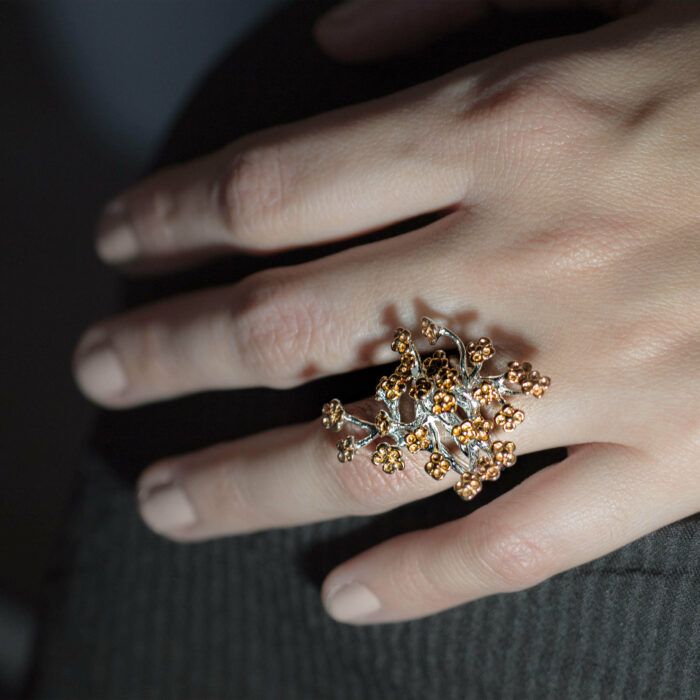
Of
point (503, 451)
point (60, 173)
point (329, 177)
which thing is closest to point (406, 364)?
point (503, 451)

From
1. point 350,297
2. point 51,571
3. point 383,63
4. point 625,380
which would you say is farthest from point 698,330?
point 51,571

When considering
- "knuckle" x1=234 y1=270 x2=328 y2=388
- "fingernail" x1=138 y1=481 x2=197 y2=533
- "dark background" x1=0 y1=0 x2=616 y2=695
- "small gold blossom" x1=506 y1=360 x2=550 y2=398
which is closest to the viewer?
"small gold blossom" x1=506 y1=360 x2=550 y2=398

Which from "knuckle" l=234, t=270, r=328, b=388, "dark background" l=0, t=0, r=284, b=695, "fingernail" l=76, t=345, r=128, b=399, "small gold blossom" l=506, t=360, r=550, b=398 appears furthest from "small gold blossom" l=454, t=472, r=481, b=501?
"dark background" l=0, t=0, r=284, b=695

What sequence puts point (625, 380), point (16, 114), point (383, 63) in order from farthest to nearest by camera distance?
point (16, 114) → point (383, 63) → point (625, 380)

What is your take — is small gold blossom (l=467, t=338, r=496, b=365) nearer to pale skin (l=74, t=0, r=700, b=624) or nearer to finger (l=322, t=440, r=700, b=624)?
pale skin (l=74, t=0, r=700, b=624)

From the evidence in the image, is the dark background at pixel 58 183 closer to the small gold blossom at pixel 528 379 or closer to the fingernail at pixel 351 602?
the fingernail at pixel 351 602

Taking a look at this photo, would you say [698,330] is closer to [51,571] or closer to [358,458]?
[358,458]
